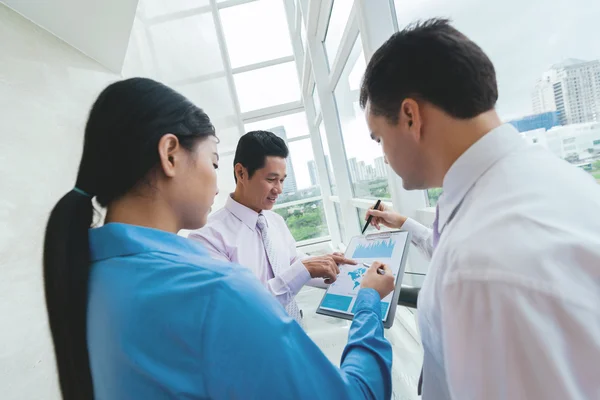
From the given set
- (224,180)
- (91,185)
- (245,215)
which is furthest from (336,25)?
(91,185)

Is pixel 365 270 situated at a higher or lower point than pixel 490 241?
lower

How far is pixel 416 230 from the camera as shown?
4.16 ft

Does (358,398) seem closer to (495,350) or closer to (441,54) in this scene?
(495,350)

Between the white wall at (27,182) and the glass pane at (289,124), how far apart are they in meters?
5.14

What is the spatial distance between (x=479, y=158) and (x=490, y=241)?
210 millimetres

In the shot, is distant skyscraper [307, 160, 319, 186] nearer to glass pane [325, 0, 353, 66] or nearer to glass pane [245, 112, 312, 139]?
glass pane [245, 112, 312, 139]

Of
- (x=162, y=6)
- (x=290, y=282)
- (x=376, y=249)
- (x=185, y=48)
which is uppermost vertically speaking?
(x=162, y=6)

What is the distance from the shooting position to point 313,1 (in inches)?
118

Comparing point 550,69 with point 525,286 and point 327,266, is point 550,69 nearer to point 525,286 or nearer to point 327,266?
point 525,286

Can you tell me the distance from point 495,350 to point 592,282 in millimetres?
154

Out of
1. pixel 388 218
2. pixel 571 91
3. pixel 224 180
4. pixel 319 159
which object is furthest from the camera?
pixel 319 159

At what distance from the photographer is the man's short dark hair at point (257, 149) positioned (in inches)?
60.9

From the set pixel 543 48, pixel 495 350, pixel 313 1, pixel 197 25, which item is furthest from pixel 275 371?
pixel 197 25

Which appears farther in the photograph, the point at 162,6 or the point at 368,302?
the point at 162,6
